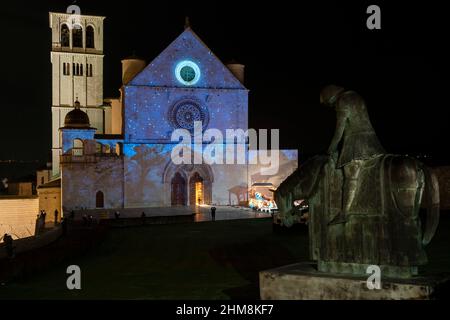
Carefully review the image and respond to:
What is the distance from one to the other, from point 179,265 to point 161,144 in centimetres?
3252

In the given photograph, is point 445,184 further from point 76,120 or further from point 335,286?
point 76,120

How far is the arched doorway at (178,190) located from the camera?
160 feet

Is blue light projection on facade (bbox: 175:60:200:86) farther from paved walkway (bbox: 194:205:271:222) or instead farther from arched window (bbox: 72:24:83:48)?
arched window (bbox: 72:24:83:48)

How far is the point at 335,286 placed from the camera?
312 inches

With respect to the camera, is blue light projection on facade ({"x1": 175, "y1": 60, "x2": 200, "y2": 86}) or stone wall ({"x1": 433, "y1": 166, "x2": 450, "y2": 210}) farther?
blue light projection on facade ({"x1": 175, "y1": 60, "x2": 200, "y2": 86})

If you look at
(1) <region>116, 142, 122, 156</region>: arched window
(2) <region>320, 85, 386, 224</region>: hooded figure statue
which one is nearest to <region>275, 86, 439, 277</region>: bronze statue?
(2) <region>320, 85, 386, 224</region>: hooded figure statue

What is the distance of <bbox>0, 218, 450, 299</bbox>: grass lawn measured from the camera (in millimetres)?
11539

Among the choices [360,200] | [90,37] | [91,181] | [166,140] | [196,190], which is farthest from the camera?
[90,37]

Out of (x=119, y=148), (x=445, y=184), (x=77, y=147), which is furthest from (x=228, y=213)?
(x=445, y=184)

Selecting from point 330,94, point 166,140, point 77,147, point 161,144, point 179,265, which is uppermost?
point 166,140

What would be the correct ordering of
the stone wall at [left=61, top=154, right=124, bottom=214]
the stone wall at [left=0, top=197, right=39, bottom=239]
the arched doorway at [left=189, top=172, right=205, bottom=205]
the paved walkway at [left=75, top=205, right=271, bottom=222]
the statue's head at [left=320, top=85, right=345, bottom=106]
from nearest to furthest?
1. the statue's head at [left=320, top=85, right=345, bottom=106]
2. the paved walkway at [left=75, top=205, right=271, bottom=222]
3. the stone wall at [left=61, top=154, right=124, bottom=214]
4. the arched doorway at [left=189, top=172, right=205, bottom=205]
5. the stone wall at [left=0, top=197, right=39, bottom=239]
